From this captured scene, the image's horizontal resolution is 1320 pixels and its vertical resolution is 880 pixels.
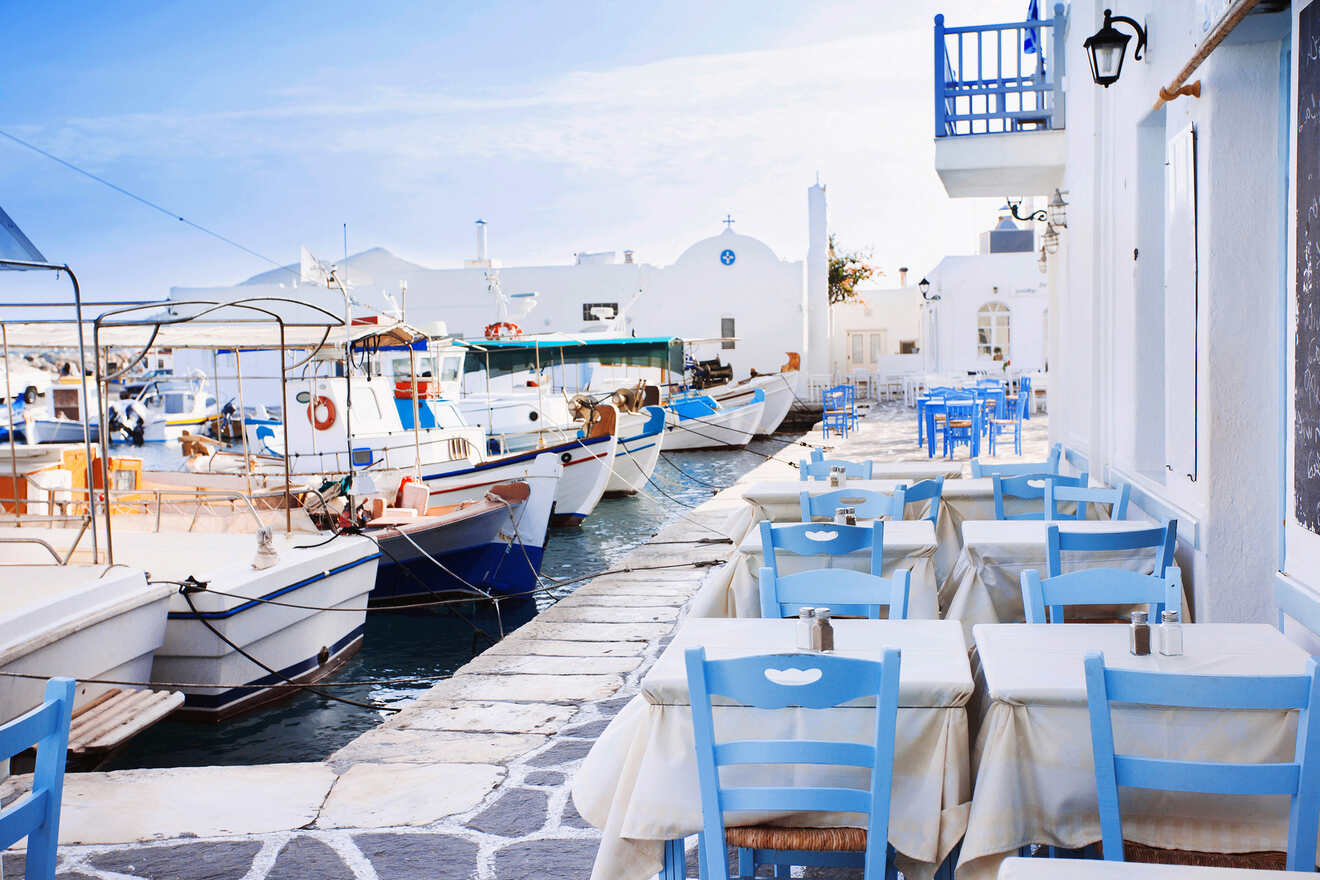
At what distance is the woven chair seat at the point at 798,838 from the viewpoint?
2828 mm

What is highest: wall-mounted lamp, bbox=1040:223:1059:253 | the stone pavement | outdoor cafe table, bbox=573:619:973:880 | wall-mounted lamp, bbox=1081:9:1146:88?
wall-mounted lamp, bbox=1081:9:1146:88

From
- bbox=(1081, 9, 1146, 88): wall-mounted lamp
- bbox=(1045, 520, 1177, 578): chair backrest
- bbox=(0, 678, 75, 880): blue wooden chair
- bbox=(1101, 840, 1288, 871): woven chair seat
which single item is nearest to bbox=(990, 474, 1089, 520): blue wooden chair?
bbox=(1045, 520, 1177, 578): chair backrest

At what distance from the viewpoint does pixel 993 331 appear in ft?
98.4

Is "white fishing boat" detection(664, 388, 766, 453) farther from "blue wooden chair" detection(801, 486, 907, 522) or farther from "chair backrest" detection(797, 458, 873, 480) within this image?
"blue wooden chair" detection(801, 486, 907, 522)

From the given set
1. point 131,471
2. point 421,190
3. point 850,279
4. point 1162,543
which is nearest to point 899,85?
point 850,279

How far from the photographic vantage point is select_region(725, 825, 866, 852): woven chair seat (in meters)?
2.83

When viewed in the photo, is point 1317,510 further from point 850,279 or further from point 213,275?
point 213,275

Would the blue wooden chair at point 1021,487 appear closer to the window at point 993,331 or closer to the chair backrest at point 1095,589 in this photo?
the chair backrest at point 1095,589

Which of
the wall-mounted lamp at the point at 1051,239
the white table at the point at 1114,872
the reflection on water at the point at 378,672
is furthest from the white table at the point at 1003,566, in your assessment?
the wall-mounted lamp at the point at 1051,239

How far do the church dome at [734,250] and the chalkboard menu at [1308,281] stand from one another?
109ft

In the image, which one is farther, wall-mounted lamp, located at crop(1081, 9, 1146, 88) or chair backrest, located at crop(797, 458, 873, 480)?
chair backrest, located at crop(797, 458, 873, 480)

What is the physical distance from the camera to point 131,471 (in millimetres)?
11664

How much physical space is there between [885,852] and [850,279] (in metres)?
38.9

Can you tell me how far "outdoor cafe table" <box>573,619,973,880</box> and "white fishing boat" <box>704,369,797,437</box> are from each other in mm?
26065
